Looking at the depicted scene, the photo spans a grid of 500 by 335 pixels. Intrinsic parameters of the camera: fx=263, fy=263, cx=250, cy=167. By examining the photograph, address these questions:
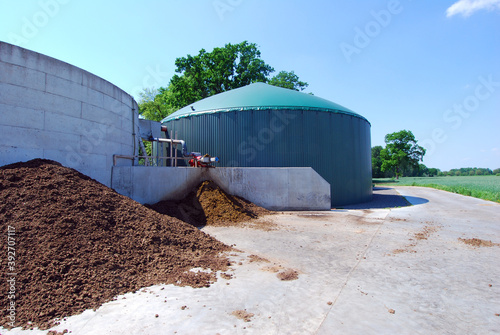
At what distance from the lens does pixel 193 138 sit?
16.4 m

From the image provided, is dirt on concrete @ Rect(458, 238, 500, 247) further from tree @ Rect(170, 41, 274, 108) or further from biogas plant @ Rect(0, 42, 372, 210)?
tree @ Rect(170, 41, 274, 108)

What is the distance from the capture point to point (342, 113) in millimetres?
16719

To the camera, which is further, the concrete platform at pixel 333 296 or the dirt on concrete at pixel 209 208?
the dirt on concrete at pixel 209 208

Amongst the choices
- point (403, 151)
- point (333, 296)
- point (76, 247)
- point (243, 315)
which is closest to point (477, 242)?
point (333, 296)

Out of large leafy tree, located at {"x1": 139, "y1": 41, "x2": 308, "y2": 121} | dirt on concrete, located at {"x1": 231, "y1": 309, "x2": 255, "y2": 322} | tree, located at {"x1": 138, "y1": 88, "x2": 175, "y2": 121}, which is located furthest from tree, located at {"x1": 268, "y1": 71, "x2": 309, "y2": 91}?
dirt on concrete, located at {"x1": 231, "y1": 309, "x2": 255, "y2": 322}

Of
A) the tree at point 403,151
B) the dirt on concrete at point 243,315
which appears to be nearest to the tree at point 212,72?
the dirt on concrete at point 243,315

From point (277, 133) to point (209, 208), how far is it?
21.9ft

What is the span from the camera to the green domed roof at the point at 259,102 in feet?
50.5

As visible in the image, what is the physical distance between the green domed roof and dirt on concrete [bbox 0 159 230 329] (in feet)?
33.4

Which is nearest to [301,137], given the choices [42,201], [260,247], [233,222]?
[233,222]

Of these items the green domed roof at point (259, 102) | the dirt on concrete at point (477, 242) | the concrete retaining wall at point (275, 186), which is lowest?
the dirt on concrete at point (477, 242)

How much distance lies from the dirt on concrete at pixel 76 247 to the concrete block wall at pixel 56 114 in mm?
806

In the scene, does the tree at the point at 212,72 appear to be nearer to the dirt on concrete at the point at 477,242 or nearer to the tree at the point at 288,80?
the tree at the point at 288,80

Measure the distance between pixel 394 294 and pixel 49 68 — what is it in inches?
387
